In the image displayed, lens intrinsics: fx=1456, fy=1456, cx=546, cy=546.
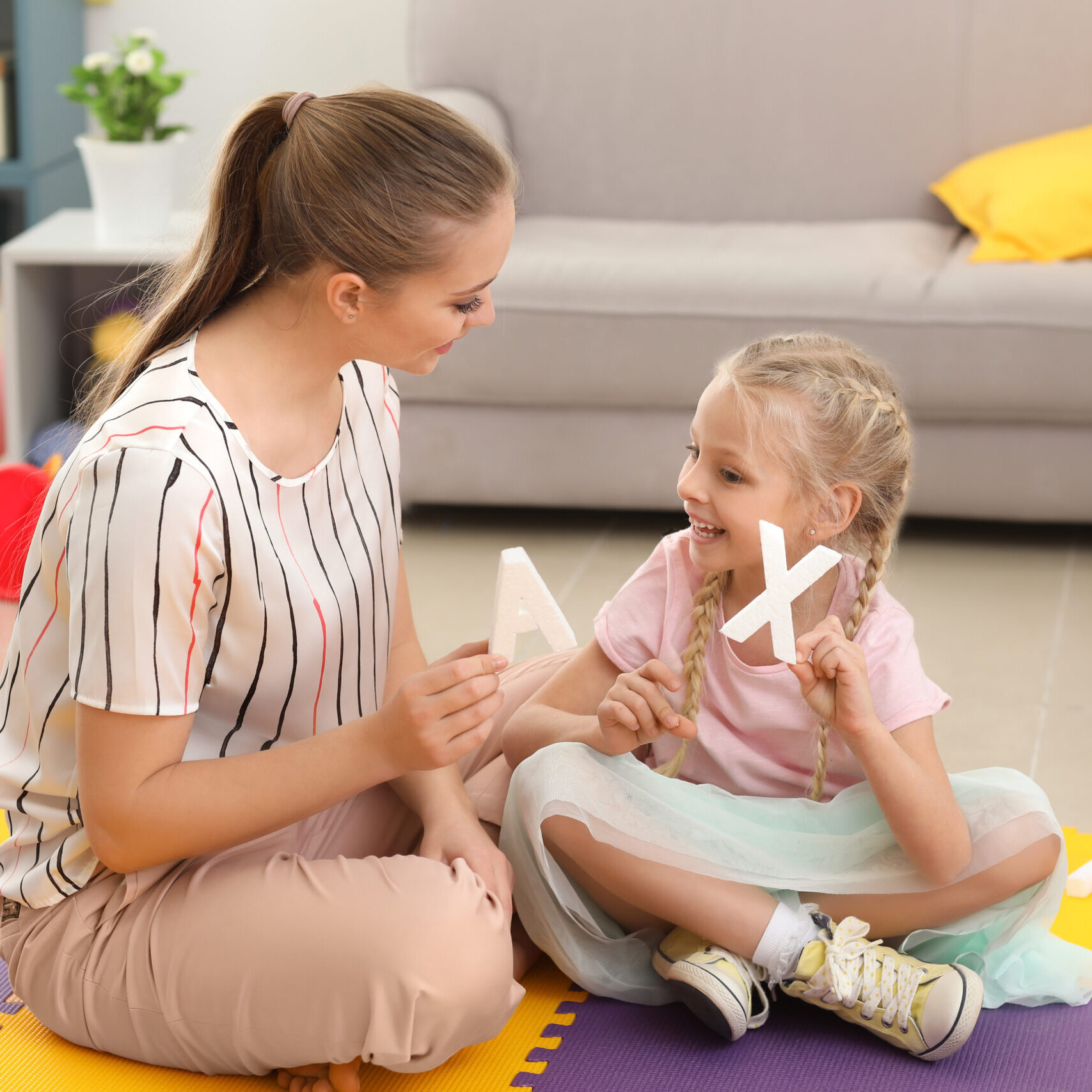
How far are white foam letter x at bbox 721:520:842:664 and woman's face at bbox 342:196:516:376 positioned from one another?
294mm

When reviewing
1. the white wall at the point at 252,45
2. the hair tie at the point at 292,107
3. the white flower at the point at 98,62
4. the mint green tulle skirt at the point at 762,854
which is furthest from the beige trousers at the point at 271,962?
the white wall at the point at 252,45

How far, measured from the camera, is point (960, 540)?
2.63 meters

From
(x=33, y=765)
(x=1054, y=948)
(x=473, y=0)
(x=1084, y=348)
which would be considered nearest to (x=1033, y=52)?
(x=1084, y=348)

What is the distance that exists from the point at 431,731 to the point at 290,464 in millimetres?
267

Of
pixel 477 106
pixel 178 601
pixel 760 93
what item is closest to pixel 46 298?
pixel 477 106

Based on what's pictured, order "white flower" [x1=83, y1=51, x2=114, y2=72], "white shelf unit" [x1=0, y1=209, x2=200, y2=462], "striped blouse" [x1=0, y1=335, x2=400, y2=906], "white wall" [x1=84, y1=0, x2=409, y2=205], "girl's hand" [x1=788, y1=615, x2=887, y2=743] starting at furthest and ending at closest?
1. "white wall" [x1=84, y1=0, x2=409, y2=205]
2. "white flower" [x1=83, y1=51, x2=114, y2=72]
3. "white shelf unit" [x1=0, y1=209, x2=200, y2=462]
4. "girl's hand" [x1=788, y1=615, x2=887, y2=743]
5. "striped blouse" [x1=0, y1=335, x2=400, y2=906]

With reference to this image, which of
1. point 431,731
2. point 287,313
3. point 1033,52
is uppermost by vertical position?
point 1033,52

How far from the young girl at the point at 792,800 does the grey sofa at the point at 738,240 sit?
44.0 inches

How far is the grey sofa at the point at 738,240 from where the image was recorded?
2.39m

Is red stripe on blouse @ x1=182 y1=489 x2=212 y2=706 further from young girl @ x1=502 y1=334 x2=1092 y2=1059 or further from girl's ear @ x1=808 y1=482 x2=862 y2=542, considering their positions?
girl's ear @ x1=808 y1=482 x2=862 y2=542

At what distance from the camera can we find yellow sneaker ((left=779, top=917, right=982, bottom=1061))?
1.18 metres

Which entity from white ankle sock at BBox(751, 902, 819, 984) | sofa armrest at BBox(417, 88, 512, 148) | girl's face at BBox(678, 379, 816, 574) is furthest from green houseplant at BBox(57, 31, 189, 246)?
white ankle sock at BBox(751, 902, 819, 984)

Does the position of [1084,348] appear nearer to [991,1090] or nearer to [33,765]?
[991,1090]

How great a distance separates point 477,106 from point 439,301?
1906 millimetres
